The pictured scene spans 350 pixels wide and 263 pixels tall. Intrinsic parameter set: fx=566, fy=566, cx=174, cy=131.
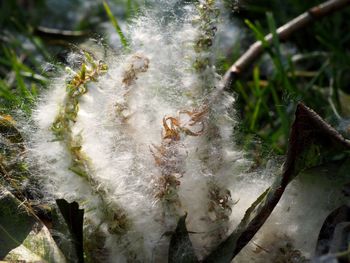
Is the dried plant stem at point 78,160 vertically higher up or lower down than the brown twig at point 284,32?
higher up

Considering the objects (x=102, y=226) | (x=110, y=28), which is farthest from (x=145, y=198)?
(x=110, y=28)

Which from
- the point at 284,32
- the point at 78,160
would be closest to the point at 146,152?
the point at 78,160

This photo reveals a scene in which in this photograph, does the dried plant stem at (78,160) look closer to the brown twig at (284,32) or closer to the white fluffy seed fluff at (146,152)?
the white fluffy seed fluff at (146,152)

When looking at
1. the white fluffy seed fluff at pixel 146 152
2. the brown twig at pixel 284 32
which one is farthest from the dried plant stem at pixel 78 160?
the brown twig at pixel 284 32

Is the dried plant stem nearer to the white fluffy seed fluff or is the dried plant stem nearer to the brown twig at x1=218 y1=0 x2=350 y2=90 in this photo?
the white fluffy seed fluff

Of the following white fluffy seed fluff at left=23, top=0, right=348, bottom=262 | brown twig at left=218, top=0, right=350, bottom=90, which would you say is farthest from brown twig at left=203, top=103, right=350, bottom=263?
brown twig at left=218, top=0, right=350, bottom=90

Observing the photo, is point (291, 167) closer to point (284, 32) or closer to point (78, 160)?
point (78, 160)

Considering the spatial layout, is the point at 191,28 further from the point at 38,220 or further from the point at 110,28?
the point at 110,28
